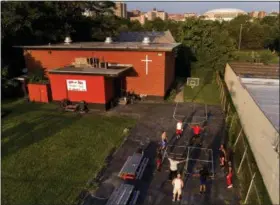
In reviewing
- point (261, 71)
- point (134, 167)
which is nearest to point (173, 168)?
point (134, 167)

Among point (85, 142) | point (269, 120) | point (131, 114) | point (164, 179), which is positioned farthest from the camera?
point (131, 114)

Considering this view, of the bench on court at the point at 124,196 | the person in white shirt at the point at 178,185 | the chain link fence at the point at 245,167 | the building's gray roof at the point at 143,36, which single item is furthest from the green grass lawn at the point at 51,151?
the building's gray roof at the point at 143,36

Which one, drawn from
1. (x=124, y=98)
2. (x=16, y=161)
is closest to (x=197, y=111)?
(x=124, y=98)

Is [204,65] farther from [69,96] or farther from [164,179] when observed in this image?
[164,179]

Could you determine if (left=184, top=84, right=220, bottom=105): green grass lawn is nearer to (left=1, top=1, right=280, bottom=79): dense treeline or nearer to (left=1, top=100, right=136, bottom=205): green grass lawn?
(left=1, top=1, right=280, bottom=79): dense treeline

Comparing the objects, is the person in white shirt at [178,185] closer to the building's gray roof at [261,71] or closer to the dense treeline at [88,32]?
the building's gray roof at [261,71]

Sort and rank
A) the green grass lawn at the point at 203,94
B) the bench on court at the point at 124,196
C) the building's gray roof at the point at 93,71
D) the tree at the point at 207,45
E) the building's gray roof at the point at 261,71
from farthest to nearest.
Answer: the tree at the point at 207,45 → the green grass lawn at the point at 203,94 → the building's gray roof at the point at 93,71 → the bench on court at the point at 124,196 → the building's gray roof at the point at 261,71

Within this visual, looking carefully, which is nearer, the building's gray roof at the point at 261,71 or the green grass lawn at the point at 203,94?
the building's gray roof at the point at 261,71
